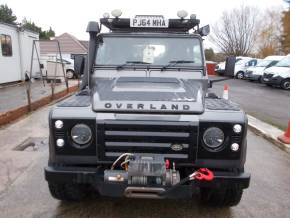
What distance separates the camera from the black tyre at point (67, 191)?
3639mm

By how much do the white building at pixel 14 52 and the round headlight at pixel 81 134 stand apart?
39.7ft

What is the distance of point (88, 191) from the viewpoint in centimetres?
396

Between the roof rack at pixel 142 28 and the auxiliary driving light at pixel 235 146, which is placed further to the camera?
the roof rack at pixel 142 28

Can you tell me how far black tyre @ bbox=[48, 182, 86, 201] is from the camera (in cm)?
364

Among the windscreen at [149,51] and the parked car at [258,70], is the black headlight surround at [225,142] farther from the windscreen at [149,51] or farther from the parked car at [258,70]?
the parked car at [258,70]

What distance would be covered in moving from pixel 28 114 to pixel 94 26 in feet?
18.9

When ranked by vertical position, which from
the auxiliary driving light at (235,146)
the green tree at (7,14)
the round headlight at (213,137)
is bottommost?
the auxiliary driving light at (235,146)

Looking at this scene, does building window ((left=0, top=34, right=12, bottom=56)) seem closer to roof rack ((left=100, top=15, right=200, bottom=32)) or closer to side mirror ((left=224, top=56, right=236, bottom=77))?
roof rack ((left=100, top=15, right=200, bottom=32))

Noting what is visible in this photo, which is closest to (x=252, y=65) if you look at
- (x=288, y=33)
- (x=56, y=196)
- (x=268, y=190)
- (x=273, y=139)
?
(x=288, y=33)

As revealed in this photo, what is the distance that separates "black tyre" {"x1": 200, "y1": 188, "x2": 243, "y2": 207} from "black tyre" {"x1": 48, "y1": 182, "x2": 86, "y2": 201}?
139 cm

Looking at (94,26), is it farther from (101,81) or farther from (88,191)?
(88,191)

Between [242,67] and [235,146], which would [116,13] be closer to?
[235,146]

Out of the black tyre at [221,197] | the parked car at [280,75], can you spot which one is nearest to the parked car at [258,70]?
the parked car at [280,75]

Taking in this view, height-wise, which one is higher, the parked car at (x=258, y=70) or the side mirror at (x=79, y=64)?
the side mirror at (x=79, y=64)
